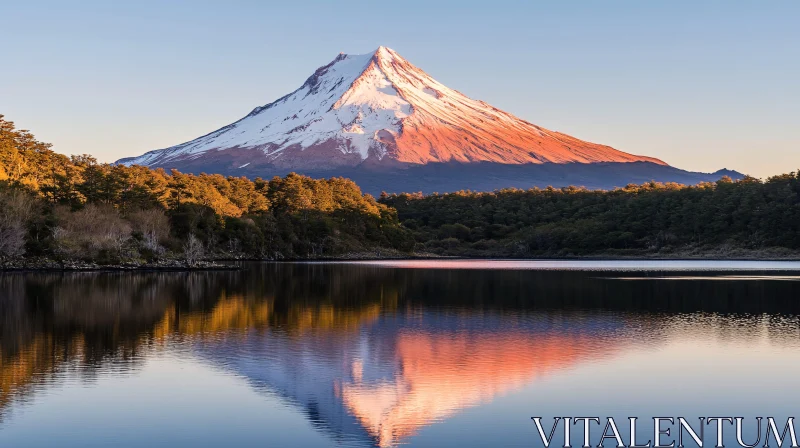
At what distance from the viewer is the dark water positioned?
1345 cm

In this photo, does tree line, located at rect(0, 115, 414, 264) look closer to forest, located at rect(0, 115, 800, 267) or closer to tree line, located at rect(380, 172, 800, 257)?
forest, located at rect(0, 115, 800, 267)

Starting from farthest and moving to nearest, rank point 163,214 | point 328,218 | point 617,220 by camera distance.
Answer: point 617,220
point 328,218
point 163,214

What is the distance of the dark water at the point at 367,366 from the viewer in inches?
530

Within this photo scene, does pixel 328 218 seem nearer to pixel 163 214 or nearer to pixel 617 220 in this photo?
pixel 163 214

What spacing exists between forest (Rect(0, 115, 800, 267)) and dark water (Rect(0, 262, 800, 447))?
87.2ft

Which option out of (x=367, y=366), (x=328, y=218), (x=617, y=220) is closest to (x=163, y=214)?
(x=328, y=218)

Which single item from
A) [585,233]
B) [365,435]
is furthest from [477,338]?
[585,233]

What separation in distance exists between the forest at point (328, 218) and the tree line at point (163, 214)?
0.45 ft

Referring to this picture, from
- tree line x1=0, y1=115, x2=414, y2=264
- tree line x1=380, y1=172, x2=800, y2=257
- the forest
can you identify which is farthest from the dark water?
tree line x1=380, y1=172, x2=800, y2=257

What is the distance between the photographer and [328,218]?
10944 cm

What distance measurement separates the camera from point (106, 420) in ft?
44.5

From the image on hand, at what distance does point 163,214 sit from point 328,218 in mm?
34667

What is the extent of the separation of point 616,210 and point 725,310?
9279cm

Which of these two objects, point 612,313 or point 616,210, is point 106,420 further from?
point 616,210
